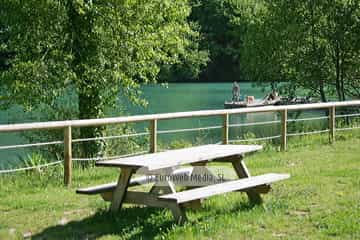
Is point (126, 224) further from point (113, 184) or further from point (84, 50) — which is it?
point (84, 50)

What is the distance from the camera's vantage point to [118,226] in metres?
6.21

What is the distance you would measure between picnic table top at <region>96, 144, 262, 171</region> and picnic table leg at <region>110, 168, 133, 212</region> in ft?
0.39

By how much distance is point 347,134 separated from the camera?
14438mm

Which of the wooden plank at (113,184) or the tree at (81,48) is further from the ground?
the tree at (81,48)

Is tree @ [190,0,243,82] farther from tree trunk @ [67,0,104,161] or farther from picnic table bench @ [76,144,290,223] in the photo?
picnic table bench @ [76,144,290,223]

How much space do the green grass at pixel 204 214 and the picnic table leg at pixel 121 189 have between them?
102 millimetres

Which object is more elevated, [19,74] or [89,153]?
[19,74]

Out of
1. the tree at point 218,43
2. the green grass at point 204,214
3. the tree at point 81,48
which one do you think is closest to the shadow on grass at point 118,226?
the green grass at point 204,214

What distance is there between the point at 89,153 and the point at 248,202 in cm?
657

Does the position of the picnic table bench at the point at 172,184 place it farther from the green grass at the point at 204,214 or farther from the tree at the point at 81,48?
the tree at the point at 81,48

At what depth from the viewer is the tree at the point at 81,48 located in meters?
13.2

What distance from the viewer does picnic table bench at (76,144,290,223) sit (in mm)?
5957

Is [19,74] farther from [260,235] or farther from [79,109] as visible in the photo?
[260,235]

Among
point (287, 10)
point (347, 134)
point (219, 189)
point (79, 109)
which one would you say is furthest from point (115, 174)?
point (287, 10)
